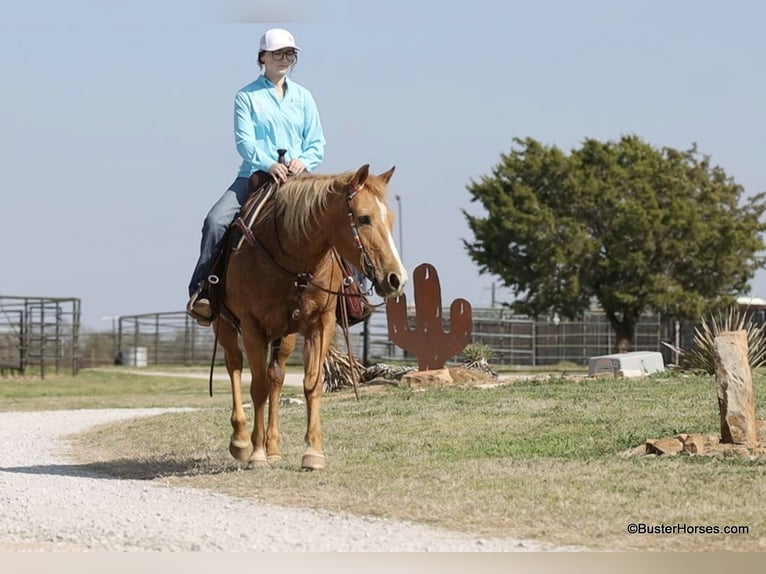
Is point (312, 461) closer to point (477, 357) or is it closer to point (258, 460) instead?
point (258, 460)

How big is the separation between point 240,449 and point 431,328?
9.44m

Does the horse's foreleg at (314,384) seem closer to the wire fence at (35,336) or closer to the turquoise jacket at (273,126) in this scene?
the turquoise jacket at (273,126)

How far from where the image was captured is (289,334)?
10.2m

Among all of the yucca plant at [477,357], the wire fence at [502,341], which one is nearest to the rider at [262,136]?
the yucca plant at [477,357]

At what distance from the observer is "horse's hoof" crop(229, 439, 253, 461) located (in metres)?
10.6

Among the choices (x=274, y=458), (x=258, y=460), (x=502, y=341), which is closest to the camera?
(x=258, y=460)

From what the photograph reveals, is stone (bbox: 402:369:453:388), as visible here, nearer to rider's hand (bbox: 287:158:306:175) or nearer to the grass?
the grass

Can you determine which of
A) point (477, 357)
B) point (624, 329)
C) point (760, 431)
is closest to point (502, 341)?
point (624, 329)

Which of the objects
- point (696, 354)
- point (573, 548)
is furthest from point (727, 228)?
point (573, 548)

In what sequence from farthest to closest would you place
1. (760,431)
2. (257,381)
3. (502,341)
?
1. (502,341)
2. (760,431)
3. (257,381)

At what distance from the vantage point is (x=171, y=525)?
25.0 feet

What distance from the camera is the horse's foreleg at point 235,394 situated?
10.6m

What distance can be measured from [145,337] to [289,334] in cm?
3962

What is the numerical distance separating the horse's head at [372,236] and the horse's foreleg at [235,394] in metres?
1.88
